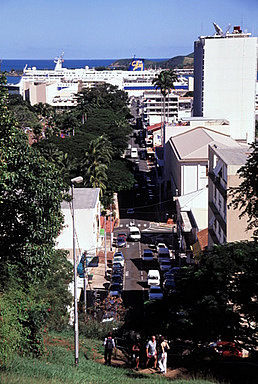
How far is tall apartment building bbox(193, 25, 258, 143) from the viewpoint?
3250 inches

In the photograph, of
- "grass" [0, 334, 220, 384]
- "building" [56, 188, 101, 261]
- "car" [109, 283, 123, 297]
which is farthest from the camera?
"building" [56, 188, 101, 261]

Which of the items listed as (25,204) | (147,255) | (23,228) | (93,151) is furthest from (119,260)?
(25,204)

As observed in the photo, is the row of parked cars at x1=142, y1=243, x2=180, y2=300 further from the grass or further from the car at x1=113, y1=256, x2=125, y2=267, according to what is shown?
the grass

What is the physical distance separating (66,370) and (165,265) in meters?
24.6

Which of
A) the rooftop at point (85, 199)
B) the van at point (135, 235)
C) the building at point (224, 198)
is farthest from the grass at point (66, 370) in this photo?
the van at point (135, 235)

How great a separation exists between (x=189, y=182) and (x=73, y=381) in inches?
1630

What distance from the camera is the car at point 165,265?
3959 cm

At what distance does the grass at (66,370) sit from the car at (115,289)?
11.8m

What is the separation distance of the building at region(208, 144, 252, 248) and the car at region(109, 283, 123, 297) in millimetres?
5852

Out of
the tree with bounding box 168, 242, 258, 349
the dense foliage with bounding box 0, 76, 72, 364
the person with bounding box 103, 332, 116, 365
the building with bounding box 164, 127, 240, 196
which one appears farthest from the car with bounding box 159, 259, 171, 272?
the dense foliage with bounding box 0, 76, 72, 364

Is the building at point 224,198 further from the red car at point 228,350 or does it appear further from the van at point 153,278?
the red car at point 228,350

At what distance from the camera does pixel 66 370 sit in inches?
625

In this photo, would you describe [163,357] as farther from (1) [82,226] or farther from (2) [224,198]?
(1) [82,226]

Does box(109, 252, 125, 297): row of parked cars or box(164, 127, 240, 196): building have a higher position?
box(164, 127, 240, 196): building
